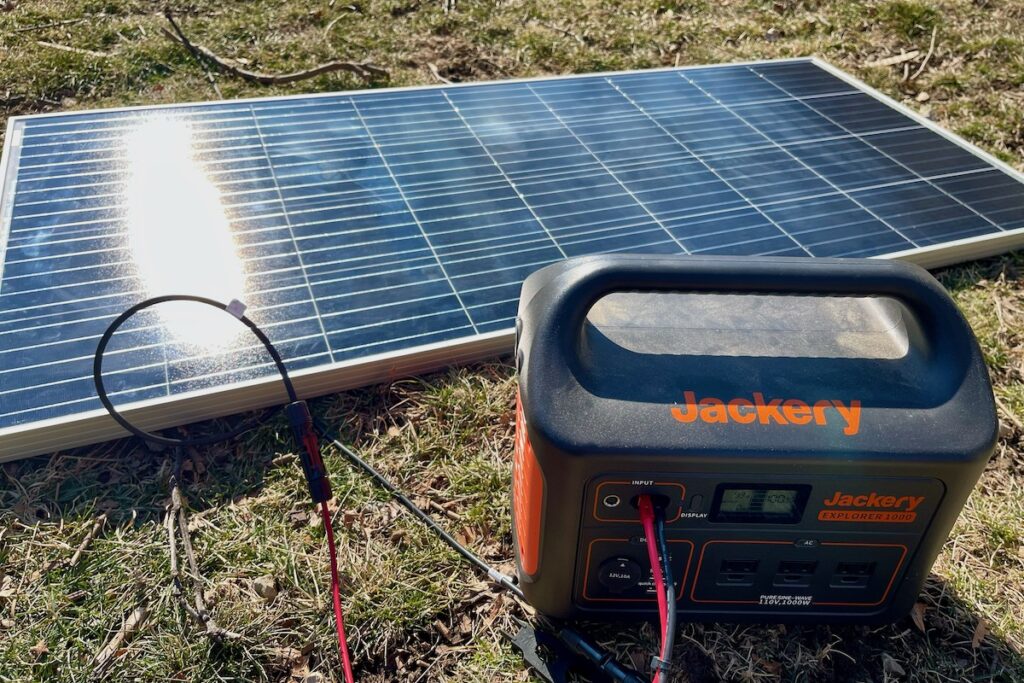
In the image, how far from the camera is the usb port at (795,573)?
7.15 ft

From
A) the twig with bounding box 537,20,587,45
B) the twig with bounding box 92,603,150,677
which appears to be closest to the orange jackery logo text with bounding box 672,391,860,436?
the twig with bounding box 92,603,150,677

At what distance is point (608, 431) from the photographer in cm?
187

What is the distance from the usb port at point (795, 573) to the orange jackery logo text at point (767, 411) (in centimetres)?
48

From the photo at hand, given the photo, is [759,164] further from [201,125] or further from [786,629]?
[201,125]

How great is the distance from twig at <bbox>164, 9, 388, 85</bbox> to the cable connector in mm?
4109

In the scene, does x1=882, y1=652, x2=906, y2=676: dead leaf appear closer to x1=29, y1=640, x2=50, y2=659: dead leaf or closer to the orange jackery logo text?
the orange jackery logo text

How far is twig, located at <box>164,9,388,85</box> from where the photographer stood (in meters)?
5.88

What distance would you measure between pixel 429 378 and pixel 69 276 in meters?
1.59

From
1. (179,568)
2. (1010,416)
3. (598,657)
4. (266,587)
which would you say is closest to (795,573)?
(598,657)

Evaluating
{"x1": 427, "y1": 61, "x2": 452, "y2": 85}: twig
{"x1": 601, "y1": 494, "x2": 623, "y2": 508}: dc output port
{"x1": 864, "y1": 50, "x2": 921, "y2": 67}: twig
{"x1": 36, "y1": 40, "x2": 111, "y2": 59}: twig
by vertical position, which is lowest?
{"x1": 427, "y1": 61, "x2": 452, "y2": 85}: twig

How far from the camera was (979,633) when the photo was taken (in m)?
2.49

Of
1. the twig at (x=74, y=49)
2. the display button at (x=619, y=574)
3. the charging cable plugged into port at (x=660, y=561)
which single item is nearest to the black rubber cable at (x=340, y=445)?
the display button at (x=619, y=574)

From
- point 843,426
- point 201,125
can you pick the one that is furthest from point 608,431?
point 201,125

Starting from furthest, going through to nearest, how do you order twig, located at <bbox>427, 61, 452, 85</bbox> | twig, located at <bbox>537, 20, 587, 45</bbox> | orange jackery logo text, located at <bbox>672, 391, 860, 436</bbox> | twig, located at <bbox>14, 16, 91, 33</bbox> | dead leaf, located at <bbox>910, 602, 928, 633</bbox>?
twig, located at <bbox>537, 20, 587, 45</bbox>
twig, located at <bbox>14, 16, 91, 33</bbox>
twig, located at <bbox>427, 61, 452, 85</bbox>
dead leaf, located at <bbox>910, 602, 928, 633</bbox>
orange jackery logo text, located at <bbox>672, 391, 860, 436</bbox>
